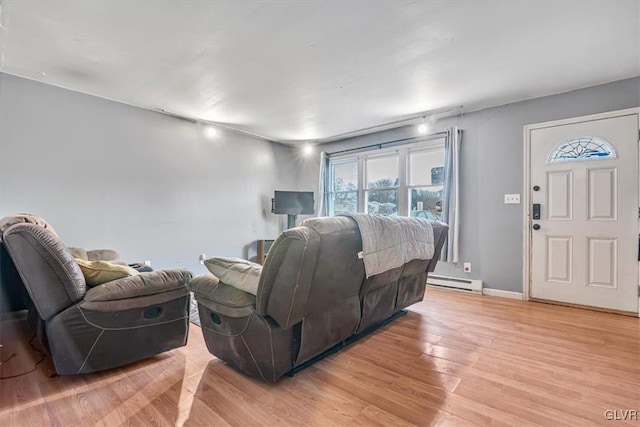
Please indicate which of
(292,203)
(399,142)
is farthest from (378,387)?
(292,203)

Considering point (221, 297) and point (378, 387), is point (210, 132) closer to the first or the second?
point (221, 297)

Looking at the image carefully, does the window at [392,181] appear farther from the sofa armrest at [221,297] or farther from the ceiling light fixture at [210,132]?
the sofa armrest at [221,297]

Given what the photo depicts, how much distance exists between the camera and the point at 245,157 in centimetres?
520

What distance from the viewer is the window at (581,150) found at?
314cm

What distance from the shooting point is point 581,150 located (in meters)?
3.27

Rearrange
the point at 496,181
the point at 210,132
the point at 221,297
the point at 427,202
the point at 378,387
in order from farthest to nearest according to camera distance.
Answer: the point at 210,132 < the point at 427,202 < the point at 496,181 < the point at 221,297 < the point at 378,387

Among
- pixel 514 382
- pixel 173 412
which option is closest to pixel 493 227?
pixel 514 382

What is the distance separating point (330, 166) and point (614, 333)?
4432 mm

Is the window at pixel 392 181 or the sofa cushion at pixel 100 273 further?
the window at pixel 392 181

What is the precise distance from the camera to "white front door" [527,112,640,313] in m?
3.02

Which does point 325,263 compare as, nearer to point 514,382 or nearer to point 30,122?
point 514,382

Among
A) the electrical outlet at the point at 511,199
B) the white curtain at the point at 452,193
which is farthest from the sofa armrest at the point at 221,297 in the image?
the electrical outlet at the point at 511,199

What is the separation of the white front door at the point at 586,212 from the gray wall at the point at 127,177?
4.24m

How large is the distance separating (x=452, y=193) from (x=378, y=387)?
10.1 feet
